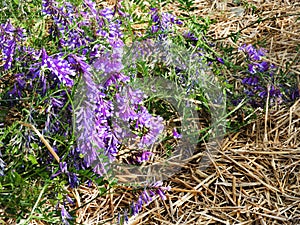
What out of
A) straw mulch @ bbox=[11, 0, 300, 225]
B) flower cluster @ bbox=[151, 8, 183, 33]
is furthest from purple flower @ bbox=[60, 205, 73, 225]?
flower cluster @ bbox=[151, 8, 183, 33]

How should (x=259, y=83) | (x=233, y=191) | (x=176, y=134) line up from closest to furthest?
(x=233, y=191) → (x=176, y=134) → (x=259, y=83)

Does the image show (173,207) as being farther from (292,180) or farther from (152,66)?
(152,66)

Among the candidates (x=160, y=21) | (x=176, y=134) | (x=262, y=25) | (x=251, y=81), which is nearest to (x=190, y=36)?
(x=160, y=21)

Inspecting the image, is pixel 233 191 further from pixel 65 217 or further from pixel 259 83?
pixel 65 217

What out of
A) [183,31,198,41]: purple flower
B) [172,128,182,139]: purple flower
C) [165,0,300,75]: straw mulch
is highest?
[183,31,198,41]: purple flower

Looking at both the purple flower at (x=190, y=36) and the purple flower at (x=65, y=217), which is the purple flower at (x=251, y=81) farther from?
the purple flower at (x=65, y=217)

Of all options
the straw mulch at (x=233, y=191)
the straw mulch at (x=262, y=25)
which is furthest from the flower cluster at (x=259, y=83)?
the straw mulch at (x=262, y=25)

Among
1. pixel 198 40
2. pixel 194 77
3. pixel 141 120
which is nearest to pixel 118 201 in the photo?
pixel 141 120

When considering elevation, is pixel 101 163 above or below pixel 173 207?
above

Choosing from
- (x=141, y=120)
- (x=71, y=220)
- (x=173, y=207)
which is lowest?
(x=173, y=207)

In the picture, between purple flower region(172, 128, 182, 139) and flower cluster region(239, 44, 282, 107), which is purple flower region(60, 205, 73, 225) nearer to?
purple flower region(172, 128, 182, 139)

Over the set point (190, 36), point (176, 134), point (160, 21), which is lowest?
point (176, 134)
